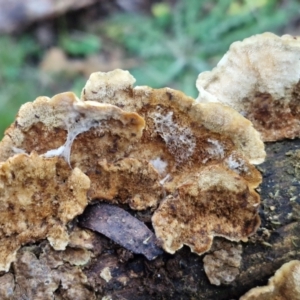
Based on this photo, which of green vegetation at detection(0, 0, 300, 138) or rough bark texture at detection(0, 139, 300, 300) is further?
green vegetation at detection(0, 0, 300, 138)

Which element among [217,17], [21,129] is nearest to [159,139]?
[21,129]

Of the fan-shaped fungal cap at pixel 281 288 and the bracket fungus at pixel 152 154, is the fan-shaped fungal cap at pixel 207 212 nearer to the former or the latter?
the bracket fungus at pixel 152 154

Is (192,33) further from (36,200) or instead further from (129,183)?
(36,200)

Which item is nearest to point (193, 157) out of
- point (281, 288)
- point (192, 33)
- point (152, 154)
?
point (152, 154)

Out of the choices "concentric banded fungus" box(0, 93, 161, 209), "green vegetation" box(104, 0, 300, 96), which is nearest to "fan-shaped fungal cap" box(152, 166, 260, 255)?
"concentric banded fungus" box(0, 93, 161, 209)

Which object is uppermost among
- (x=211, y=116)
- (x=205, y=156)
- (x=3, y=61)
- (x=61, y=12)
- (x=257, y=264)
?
(x=61, y=12)

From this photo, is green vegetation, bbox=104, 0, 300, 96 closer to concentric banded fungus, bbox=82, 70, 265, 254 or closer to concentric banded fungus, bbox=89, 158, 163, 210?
concentric banded fungus, bbox=82, 70, 265, 254

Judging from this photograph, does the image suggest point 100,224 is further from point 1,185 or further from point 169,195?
→ point 1,185
